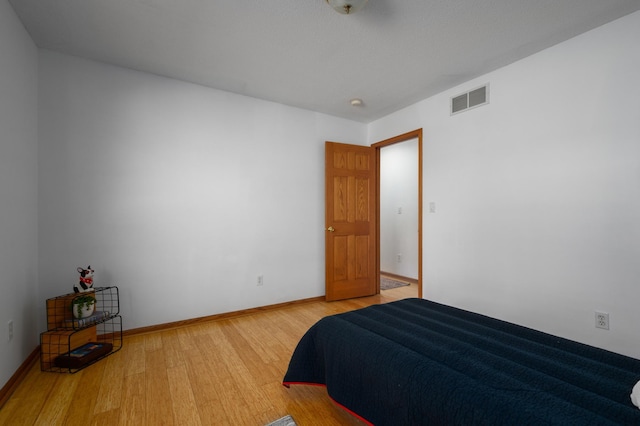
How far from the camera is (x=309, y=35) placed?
7.49ft

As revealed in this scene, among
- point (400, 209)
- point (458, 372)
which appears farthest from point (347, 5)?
point (400, 209)

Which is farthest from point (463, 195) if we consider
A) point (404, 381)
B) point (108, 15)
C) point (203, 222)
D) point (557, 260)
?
point (108, 15)

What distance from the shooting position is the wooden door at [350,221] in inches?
155

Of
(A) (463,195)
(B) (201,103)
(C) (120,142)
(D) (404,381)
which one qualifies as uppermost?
(B) (201,103)

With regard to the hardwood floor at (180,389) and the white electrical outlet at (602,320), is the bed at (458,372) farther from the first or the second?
the white electrical outlet at (602,320)

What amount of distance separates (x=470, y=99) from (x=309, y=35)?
1.89 metres

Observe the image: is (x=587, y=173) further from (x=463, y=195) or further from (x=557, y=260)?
(x=463, y=195)

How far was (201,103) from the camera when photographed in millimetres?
3180

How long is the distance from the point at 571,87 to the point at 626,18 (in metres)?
0.50

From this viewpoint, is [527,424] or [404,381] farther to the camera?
[404,381]

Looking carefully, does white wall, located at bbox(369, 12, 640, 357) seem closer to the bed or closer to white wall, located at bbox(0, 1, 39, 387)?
the bed

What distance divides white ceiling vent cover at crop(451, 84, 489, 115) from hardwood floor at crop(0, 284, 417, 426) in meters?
3.01

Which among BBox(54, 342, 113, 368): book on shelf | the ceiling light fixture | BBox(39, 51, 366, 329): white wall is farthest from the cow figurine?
the ceiling light fixture

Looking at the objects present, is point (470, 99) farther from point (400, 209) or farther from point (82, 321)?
point (82, 321)
